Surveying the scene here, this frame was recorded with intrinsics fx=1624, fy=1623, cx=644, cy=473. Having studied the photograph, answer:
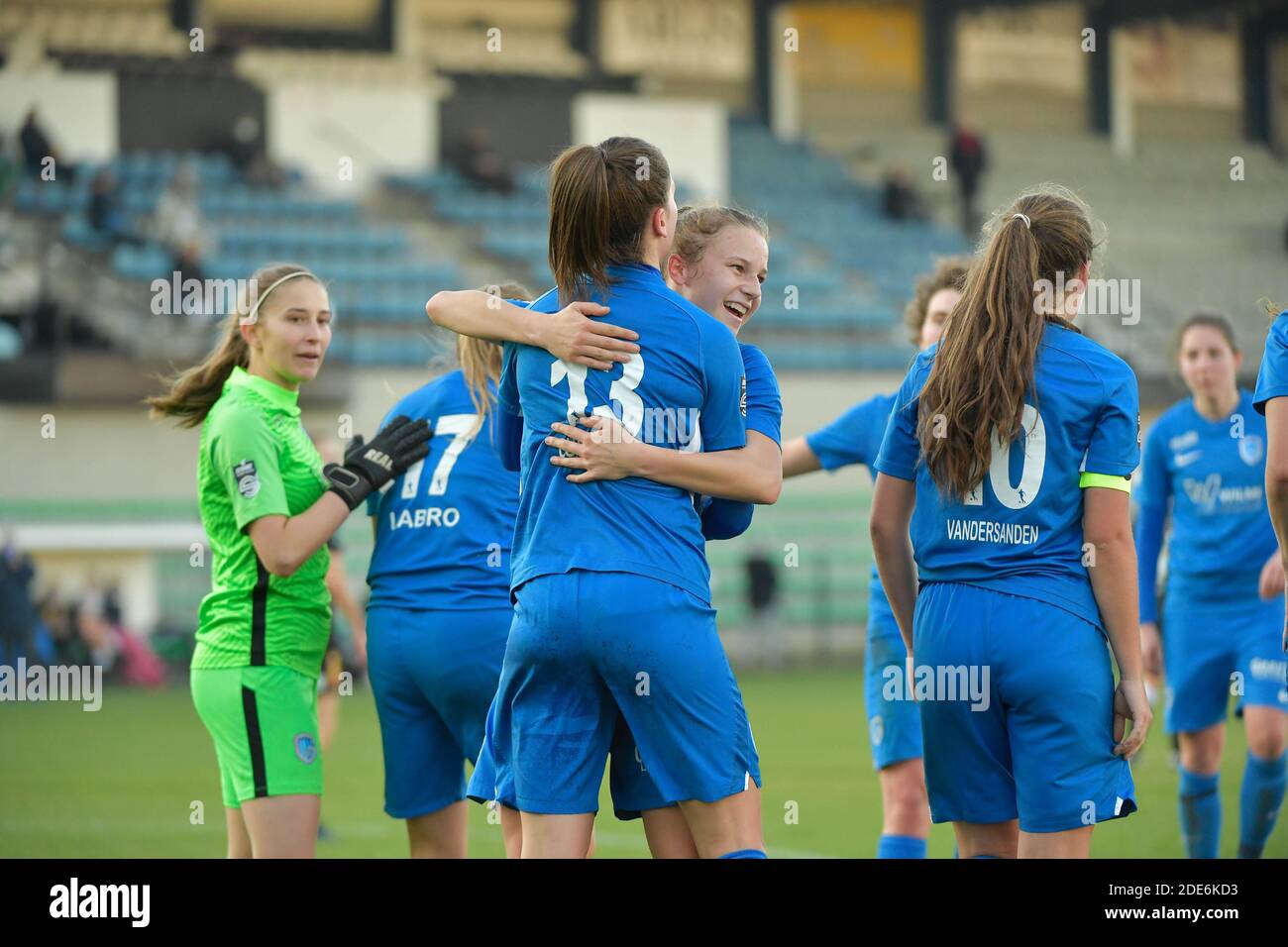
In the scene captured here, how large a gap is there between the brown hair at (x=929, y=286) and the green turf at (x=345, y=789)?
7.59 ft

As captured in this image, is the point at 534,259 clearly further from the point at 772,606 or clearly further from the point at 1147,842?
the point at 1147,842

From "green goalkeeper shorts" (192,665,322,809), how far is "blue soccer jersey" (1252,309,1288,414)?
2776 mm

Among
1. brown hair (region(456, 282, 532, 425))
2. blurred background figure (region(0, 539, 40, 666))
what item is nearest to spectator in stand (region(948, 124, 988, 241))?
blurred background figure (region(0, 539, 40, 666))

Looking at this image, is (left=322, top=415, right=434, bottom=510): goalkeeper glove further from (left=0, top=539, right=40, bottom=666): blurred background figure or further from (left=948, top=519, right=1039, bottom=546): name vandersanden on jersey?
A: (left=0, top=539, right=40, bottom=666): blurred background figure

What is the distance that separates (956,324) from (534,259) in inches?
784

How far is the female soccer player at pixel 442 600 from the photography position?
474 centimetres

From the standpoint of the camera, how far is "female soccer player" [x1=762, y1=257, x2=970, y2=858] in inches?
218

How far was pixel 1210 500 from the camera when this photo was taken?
653 cm

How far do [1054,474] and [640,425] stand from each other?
1010 millimetres

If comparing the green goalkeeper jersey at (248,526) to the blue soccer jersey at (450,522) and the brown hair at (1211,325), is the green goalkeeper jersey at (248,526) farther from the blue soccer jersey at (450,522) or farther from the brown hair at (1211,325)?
the brown hair at (1211,325)
